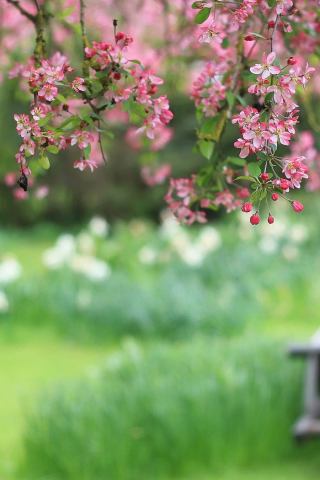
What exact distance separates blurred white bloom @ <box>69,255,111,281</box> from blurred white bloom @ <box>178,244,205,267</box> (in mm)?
799

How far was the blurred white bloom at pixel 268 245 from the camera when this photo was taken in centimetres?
674

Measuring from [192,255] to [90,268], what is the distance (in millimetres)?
1068

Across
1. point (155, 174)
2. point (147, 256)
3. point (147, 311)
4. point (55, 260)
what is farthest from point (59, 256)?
point (155, 174)

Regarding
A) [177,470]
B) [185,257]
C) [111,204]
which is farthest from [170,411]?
[111,204]

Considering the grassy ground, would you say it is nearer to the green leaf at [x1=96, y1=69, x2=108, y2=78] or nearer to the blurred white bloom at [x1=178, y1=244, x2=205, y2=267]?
the blurred white bloom at [x1=178, y1=244, x2=205, y2=267]

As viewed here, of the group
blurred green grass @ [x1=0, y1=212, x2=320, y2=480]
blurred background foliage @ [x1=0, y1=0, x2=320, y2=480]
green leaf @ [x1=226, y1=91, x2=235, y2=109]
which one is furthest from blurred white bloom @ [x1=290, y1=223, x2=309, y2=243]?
green leaf @ [x1=226, y1=91, x2=235, y2=109]

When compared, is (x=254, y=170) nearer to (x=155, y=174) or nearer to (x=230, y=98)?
(x=230, y=98)

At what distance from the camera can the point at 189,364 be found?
13.0 ft

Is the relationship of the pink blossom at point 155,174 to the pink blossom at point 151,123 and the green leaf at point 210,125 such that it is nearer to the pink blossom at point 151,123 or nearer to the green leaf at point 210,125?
the green leaf at point 210,125

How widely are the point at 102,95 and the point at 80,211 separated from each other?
442 inches

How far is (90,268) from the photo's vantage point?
19.3ft

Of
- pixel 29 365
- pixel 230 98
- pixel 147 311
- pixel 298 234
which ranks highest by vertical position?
pixel 298 234

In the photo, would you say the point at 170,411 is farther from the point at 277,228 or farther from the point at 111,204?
the point at 111,204

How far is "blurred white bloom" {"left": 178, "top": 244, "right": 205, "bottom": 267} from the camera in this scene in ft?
20.5
